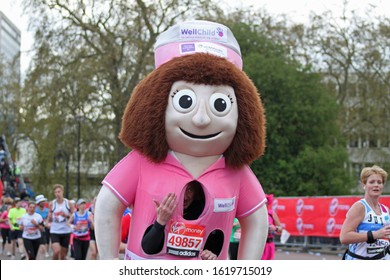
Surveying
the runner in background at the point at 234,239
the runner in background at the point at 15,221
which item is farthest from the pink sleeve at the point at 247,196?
the runner in background at the point at 15,221

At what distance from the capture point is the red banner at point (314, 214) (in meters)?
18.8

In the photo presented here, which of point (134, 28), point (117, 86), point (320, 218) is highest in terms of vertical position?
point (134, 28)

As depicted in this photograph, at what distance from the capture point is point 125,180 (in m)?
5.12

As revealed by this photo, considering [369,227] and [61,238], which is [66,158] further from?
[369,227]

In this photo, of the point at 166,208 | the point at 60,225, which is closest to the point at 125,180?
the point at 166,208

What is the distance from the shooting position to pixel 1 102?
50.2m

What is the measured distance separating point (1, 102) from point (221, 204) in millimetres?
47257

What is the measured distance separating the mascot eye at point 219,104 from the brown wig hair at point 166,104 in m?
0.11

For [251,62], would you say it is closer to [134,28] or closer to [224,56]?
[134,28]

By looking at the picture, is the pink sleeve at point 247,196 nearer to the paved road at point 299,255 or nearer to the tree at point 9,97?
the paved road at point 299,255

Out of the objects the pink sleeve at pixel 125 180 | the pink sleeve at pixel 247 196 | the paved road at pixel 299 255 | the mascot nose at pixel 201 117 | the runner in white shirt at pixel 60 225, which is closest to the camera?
the mascot nose at pixel 201 117

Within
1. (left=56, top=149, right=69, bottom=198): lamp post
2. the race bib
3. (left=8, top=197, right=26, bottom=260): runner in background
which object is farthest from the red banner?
(left=56, top=149, right=69, bottom=198): lamp post

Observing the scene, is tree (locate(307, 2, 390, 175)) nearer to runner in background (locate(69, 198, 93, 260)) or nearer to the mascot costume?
runner in background (locate(69, 198, 93, 260))

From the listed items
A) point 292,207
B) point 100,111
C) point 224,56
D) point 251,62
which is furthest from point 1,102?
point 224,56
